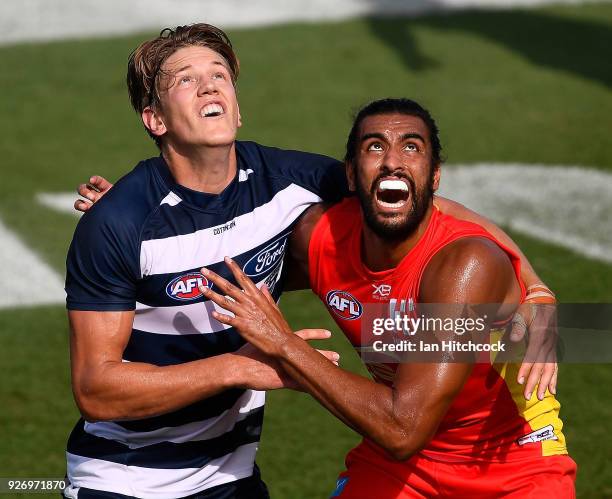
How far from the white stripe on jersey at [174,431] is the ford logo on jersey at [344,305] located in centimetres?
55

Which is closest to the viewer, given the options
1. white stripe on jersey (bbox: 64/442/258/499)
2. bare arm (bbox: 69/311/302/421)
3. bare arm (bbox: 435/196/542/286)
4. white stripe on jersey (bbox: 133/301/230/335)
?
bare arm (bbox: 69/311/302/421)

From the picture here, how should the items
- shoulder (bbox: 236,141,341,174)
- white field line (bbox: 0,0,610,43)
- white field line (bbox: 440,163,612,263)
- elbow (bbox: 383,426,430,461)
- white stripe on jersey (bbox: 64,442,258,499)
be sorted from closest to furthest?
elbow (bbox: 383,426,430,461), white stripe on jersey (bbox: 64,442,258,499), shoulder (bbox: 236,141,341,174), white field line (bbox: 440,163,612,263), white field line (bbox: 0,0,610,43)

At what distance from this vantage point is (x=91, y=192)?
5289 millimetres

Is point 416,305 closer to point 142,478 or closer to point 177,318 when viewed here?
point 177,318

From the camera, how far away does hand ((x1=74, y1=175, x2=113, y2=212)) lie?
5.27 meters

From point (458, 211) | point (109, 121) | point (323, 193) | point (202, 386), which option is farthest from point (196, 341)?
point (109, 121)

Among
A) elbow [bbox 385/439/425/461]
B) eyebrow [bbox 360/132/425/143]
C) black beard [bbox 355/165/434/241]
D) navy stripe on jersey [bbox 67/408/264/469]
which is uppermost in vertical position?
eyebrow [bbox 360/132/425/143]

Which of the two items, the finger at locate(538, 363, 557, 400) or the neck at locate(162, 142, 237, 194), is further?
the neck at locate(162, 142, 237, 194)

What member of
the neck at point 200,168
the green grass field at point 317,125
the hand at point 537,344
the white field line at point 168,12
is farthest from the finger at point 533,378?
the white field line at point 168,12

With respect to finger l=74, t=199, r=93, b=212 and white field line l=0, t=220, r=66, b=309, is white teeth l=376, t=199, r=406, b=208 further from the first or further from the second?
white field line l=0, t=220, r=66, b=309

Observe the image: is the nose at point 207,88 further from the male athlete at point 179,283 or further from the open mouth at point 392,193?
the open mouth at point 392,193

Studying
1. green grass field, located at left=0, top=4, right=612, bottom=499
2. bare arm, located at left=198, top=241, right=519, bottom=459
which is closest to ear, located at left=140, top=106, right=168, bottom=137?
bare arm, located at left=198, top=241, right=519, bottom=459

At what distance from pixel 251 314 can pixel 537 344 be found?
44.4 inches

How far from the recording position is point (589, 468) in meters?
6.52
